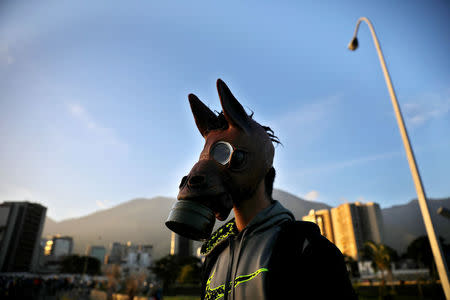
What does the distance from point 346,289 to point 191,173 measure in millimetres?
1025

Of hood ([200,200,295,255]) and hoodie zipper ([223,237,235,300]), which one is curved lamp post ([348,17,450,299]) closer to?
hood ([200,200,295,255])

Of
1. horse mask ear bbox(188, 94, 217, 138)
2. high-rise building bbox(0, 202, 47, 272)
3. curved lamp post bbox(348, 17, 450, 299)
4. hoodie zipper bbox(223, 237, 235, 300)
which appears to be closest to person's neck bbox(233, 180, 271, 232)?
hoodie zipper bbox(223, 237, 235, 300)

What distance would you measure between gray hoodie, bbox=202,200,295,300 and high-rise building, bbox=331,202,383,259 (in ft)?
303

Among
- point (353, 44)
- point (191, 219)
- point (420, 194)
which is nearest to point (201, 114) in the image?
point (191, 219)

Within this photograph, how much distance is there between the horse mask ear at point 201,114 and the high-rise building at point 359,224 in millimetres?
92333

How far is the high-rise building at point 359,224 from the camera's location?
280ft

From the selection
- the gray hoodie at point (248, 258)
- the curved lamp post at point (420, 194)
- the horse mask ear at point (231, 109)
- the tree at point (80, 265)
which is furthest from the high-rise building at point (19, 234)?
the horse mask ear at point (231, 109)

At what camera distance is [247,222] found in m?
1.91

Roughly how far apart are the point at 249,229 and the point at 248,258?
0.65 feet

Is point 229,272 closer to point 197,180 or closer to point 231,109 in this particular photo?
point 197,180

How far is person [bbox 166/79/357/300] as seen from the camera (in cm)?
137

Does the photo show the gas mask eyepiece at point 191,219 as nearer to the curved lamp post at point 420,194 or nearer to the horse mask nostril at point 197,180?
the horse mask nostril at point 197,180

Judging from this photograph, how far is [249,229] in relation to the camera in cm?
177

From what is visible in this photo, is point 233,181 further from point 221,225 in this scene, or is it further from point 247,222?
point 221,225
